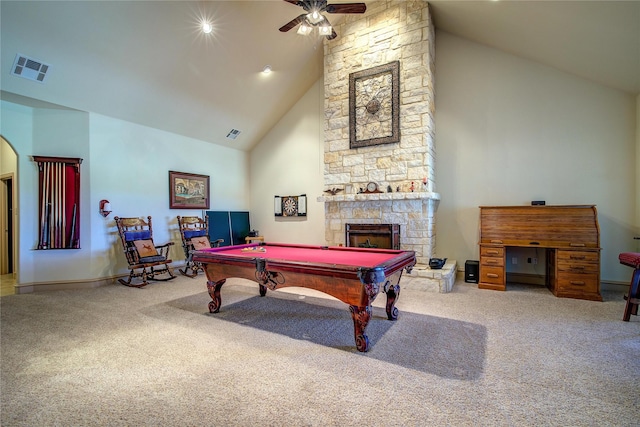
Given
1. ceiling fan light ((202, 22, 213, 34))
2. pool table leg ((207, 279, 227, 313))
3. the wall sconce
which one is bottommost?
pool table leg ((207, 279, 227, 313))

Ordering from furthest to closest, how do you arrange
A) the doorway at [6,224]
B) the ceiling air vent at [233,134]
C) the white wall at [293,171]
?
the ceiling air vent at [233,134] < the white wall at [293,171] < the doorway at [6,224]

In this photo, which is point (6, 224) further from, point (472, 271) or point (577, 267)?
point (577, 267)

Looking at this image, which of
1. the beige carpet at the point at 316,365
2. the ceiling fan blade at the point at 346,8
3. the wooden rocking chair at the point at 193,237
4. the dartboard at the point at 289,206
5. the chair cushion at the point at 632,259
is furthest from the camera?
the dartboard at the point at 289,206

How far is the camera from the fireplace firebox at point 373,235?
5172mm

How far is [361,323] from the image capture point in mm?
2584

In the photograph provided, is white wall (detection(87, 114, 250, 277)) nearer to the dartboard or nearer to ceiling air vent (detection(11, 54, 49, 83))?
ceiling air vent (detection(11, 54, 49, 83))

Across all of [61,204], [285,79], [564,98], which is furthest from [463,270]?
[61,204]

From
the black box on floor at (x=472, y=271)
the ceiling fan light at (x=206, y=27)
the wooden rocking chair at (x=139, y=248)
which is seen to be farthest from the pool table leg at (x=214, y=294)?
the black box on floor at (x=472, y=271)

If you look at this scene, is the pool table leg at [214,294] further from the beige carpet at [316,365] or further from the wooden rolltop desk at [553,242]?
the wooden rolltop desk at [553,242]

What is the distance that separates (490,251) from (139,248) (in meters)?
5.82

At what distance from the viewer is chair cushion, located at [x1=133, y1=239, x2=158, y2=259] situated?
519 centimetres

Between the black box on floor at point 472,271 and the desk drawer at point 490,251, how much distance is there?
39 centimetres

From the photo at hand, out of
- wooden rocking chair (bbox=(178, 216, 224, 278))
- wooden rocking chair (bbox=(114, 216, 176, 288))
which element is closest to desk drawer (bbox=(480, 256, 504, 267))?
wooden rocking chair (bbox=(178, 216, 224, 278))

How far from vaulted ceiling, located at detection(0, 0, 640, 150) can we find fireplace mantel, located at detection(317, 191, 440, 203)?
2.70m
